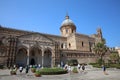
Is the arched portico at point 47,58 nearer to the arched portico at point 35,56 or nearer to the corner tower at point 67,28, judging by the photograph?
the arched portico at point 35,56

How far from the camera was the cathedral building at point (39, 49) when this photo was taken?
106 feet

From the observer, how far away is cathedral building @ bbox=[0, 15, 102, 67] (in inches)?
1269

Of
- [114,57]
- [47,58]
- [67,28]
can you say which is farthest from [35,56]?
[114,57]

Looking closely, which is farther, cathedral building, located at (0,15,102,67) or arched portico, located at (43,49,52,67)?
arched portico, located at (43,49,52,67)

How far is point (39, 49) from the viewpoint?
36875mm

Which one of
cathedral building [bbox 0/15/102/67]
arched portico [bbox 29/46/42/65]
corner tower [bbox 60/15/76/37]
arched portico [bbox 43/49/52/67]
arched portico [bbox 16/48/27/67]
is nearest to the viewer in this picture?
cathedral building [bbox 0/15/102/67]

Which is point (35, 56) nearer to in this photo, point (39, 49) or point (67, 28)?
point (39, 49)

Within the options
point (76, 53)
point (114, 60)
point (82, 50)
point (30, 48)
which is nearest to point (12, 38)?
point (30, 48)

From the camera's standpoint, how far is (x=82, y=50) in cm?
4775

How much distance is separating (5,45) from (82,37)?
98.2 ft

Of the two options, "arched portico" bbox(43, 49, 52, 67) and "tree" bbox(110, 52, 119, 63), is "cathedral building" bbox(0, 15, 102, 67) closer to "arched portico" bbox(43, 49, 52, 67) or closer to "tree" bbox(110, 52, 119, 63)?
"arched portico" bbox(43, 49, 52, 67)

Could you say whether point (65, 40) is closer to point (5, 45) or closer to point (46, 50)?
point (46, 50)

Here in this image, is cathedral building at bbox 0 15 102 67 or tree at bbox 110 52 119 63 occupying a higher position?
cathedral building at bbox 0 15 102 67

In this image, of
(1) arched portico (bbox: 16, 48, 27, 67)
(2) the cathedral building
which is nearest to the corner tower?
(2) the cathedral building
